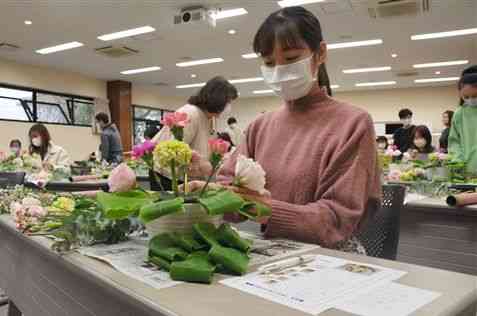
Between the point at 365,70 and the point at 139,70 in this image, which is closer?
the point at 139,70

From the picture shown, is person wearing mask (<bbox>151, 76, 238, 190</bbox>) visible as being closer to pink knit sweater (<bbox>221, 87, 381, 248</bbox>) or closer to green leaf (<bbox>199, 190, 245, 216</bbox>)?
pink knit sweater (<bbox>221, 87, 381, 248</bbox>)

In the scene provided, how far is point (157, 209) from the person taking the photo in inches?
25.9

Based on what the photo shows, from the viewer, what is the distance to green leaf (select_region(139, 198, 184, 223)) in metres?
0.66

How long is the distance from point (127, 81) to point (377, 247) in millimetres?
10140

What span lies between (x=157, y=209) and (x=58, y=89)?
31.6ft

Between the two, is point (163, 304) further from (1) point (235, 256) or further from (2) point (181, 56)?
(2) point (181, 56)

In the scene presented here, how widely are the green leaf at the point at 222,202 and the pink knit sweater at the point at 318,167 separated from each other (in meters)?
0.17

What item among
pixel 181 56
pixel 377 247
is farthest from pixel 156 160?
pixel 181 56

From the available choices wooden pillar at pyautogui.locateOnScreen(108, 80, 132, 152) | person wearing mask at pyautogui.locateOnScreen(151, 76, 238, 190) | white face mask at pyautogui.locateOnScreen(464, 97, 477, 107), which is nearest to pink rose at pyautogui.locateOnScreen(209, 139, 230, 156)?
person wearing mask at pyautogui.locateOnScreen(151, 76, 238, 190)

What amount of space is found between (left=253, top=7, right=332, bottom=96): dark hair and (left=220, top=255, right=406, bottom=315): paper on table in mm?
541

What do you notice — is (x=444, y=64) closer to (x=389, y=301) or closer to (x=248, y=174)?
(x=248, y=174)

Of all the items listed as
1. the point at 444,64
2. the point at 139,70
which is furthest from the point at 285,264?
the point at 444,64

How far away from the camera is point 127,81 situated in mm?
10547

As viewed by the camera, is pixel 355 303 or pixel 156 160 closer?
pixel 355 303
